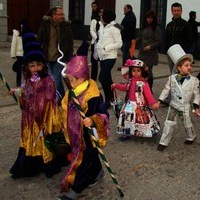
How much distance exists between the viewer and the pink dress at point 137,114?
587 cm

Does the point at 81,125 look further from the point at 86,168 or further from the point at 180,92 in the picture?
the point at 180,92

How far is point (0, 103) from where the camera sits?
812cm

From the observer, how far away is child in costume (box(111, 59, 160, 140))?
19.3 feet

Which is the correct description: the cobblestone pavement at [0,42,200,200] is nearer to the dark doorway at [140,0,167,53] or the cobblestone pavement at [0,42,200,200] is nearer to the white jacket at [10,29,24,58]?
the white jacket at [10,29,24,58]

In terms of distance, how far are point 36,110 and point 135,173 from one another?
1.36 meters

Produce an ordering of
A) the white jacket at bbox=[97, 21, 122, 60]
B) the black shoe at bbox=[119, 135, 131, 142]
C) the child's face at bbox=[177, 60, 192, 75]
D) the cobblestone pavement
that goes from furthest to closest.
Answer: the white jacket at bbox=[97, 21, 122, 60] < the black shoe at bbox=[119, 135, 131, 142] < the child's face at bbox=[177, 60, 192, 75] < the cobblestone pavement

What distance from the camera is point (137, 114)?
19.4 feet

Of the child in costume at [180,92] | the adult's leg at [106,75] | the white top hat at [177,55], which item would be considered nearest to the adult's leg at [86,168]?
the child in costume at [180,92]

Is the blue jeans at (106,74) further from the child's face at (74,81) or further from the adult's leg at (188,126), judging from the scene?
the child's face at (74,81)

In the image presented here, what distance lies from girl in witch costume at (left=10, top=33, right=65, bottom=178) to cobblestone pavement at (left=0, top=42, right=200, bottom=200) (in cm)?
30

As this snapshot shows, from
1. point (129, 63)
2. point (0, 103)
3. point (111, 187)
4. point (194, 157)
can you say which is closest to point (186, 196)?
point (111, 187)

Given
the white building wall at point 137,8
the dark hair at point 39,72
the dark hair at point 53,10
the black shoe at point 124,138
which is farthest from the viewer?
the white building wall at point 137,8

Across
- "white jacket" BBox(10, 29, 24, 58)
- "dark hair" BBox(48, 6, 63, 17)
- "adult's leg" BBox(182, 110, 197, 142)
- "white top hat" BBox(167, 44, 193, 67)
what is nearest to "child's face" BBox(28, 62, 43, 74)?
"white top hat" BBox(167, 44, 193, 67)

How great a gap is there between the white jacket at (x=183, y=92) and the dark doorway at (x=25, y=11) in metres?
15.3
